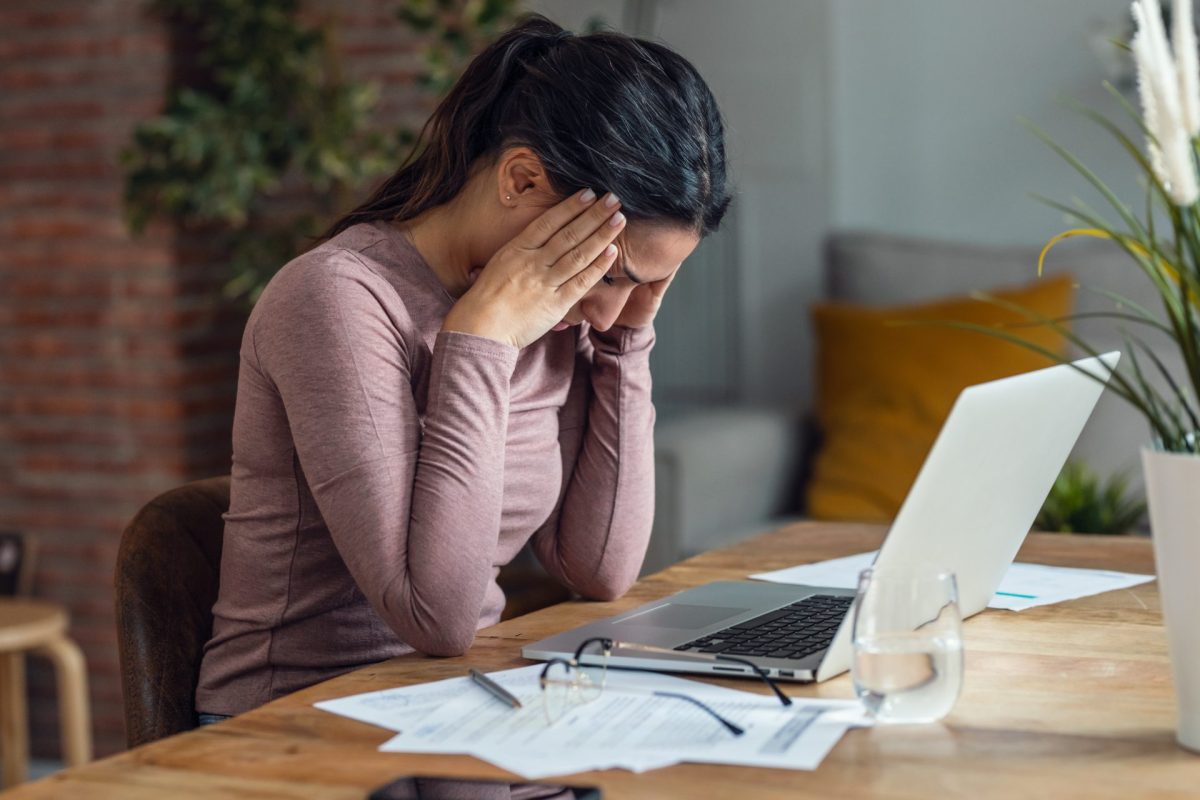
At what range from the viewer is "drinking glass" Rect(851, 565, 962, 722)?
2.98ft

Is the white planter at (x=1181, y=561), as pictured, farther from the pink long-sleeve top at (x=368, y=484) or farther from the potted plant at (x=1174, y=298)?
the pink long-sleeve top at (x=368, y=484)

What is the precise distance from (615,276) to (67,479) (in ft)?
7.67

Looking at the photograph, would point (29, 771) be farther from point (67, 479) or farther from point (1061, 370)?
point (1061, 370)

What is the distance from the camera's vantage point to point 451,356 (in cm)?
125

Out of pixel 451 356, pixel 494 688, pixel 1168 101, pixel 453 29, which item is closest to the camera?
pixel 1168 101

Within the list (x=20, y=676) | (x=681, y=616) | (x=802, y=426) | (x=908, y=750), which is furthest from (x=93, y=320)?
(x=908, y=750)

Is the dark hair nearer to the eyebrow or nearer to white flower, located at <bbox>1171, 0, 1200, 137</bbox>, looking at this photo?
the eyebrow

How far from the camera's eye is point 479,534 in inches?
48.7

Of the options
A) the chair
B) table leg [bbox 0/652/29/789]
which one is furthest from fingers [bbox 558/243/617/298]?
table leg [bbox 0/652/29/789]

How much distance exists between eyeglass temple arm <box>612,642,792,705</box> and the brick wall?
7.79 feet

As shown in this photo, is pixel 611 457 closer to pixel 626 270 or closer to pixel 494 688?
pixel 626 270

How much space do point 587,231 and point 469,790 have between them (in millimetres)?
644

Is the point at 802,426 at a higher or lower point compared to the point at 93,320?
lower

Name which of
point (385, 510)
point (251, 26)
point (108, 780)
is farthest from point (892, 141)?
point (108, 780)
